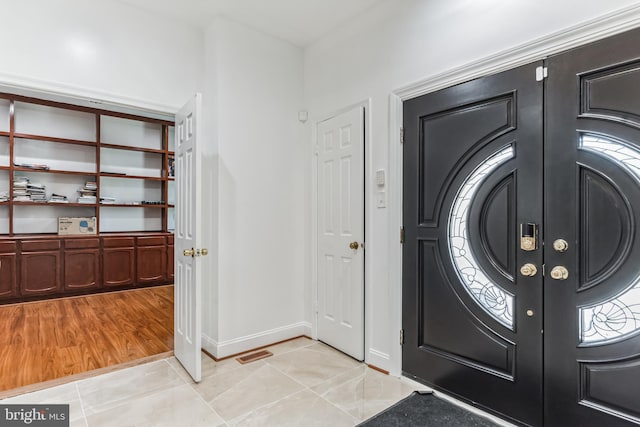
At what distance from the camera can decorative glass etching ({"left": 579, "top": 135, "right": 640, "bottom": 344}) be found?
1621 mm

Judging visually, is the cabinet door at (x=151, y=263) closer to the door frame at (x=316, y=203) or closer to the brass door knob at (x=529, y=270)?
the door frame at (x=316, y=203)

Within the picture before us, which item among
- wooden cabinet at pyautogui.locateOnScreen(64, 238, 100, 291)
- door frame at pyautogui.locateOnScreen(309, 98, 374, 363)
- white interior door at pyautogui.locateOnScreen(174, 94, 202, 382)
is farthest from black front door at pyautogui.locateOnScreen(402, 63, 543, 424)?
wooden cabinet at pyautogui.locateOnScreen(64, 238, 100, 291)

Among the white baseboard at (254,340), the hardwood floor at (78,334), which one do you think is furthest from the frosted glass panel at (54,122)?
the white baseboard at (254,340)

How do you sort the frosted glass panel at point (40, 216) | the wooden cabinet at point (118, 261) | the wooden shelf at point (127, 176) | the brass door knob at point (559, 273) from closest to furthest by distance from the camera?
the brass door knob at point (559, 273) → the frosted glass panel at point (40, 216) → the wooden cabinet at point (118, 261) → the wooden shelf at point (127, 176)

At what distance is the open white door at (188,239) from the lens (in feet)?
8.27

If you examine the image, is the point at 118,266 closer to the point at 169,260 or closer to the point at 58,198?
the point at 169,260

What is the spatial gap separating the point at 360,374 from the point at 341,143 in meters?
1.87

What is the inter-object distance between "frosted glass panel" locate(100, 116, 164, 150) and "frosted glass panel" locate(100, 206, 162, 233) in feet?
3.55

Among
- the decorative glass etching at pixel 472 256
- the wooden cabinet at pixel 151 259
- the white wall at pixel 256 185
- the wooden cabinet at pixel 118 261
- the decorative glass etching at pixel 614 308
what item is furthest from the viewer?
the wooden cabinet at pixel 151 259

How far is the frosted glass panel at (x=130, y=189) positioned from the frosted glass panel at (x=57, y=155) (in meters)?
0.33

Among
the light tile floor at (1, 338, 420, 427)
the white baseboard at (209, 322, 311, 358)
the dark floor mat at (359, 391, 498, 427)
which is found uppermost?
the white baseboard at (209, 322, 311, 358)

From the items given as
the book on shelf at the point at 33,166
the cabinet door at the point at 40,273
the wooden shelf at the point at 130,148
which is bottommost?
the cabinet door at the point at 40,273

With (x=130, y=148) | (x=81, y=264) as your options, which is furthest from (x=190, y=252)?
(x=130, y=148)

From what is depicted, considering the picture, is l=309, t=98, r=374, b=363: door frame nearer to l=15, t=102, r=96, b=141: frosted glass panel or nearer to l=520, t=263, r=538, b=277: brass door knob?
l=520, t=263, r=538, b=277: brass door knob
